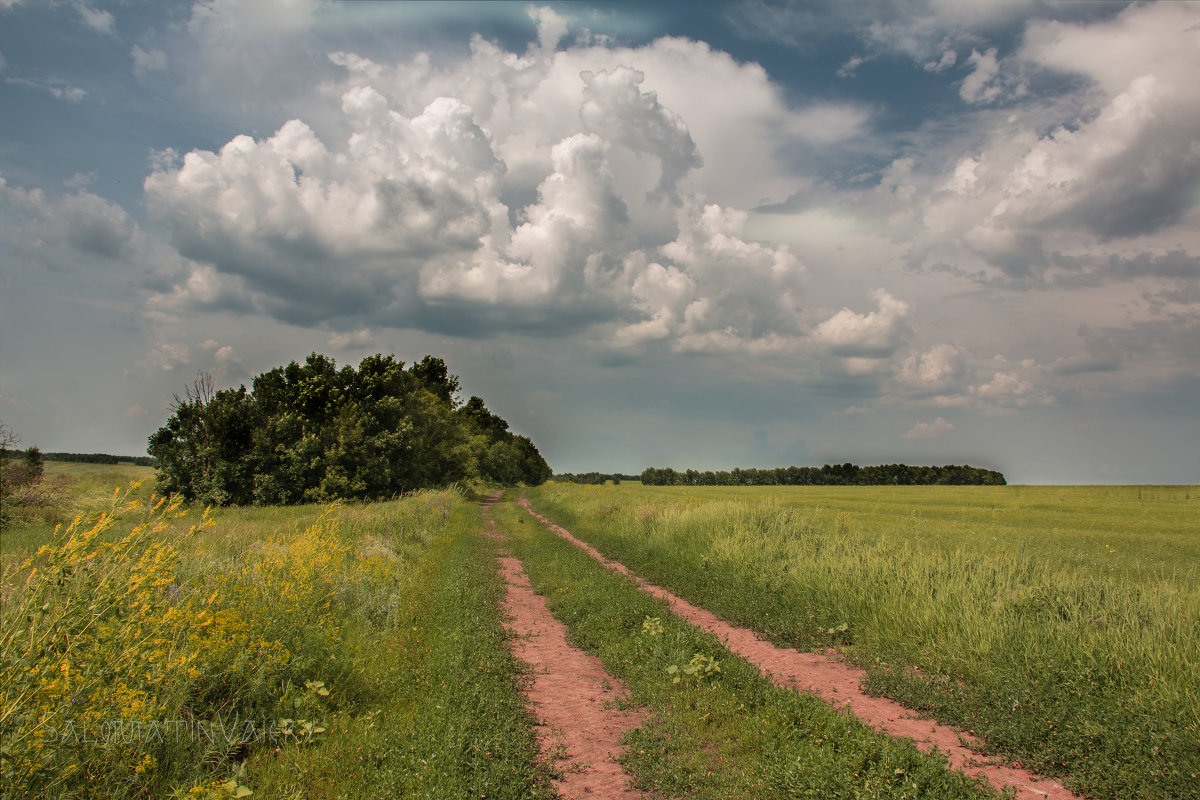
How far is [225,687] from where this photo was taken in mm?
5582

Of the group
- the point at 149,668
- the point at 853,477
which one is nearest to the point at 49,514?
the point at 149,668

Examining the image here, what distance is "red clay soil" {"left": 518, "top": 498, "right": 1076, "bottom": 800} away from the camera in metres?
5.16

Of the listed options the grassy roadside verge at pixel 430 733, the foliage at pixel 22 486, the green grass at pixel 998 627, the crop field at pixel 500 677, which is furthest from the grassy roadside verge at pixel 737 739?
the foliage at pixel 22 486

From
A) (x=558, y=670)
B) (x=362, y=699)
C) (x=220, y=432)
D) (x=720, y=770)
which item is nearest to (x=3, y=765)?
(x=362, y=699)

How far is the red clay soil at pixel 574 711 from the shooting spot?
5.09 metres

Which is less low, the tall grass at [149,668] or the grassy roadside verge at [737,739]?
the tall grass at [149,668]

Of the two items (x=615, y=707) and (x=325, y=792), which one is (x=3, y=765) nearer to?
(x=325, y=792)

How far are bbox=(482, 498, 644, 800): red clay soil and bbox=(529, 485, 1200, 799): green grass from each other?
10.9 feet

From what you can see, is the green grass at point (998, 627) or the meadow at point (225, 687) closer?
the meadow at point (225, 687)

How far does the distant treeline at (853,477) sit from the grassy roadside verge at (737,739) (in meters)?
83.5

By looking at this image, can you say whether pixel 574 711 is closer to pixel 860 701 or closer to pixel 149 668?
pixel 860 701

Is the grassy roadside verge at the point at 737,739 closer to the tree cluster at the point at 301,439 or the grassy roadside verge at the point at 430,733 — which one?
the grassy roadside verge at the point at 430,733

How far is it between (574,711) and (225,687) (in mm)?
3580

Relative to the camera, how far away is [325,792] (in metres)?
4.63
